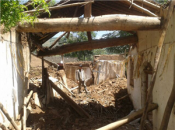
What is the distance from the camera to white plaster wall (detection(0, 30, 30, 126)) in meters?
3.75

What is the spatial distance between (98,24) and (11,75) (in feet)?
8.69

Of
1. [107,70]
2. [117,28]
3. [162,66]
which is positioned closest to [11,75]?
[117,28]

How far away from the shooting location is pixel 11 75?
4.38m

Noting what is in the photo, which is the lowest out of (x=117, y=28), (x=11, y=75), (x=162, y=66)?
(x=11, y=75)

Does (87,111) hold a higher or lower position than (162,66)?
lower

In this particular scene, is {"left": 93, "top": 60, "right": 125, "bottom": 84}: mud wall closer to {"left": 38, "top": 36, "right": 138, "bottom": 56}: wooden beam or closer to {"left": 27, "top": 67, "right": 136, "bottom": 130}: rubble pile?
{"left": 27, "top": 67, "right": 136, "bottom": 130}: rubble pile

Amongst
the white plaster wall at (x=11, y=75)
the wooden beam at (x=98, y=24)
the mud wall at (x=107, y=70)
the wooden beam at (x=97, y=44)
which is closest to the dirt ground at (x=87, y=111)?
the white plaster wall at (x=11, y=75)

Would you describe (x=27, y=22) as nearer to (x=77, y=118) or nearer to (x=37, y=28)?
(x=37, y=28)

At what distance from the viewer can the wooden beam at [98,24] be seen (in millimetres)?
4484

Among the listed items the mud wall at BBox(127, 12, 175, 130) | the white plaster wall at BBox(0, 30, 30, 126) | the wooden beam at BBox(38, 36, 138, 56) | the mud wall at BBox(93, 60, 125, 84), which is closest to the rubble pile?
the white plaster wall at BBox(0, 30, 30, 126)

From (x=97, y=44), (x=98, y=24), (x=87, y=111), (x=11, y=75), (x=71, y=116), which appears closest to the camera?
(x=11, y=75)

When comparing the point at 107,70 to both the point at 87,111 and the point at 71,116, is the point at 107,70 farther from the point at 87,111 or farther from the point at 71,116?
the point at 71,116

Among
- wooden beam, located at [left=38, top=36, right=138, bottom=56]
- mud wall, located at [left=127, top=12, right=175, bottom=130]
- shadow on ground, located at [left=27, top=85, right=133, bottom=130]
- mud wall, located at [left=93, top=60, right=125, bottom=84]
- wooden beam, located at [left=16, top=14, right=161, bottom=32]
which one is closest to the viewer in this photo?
mud wall, located at [left=127, top=12, right=175, bottom=130]

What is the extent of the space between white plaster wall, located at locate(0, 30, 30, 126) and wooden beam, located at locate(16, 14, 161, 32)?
72 centimetres
